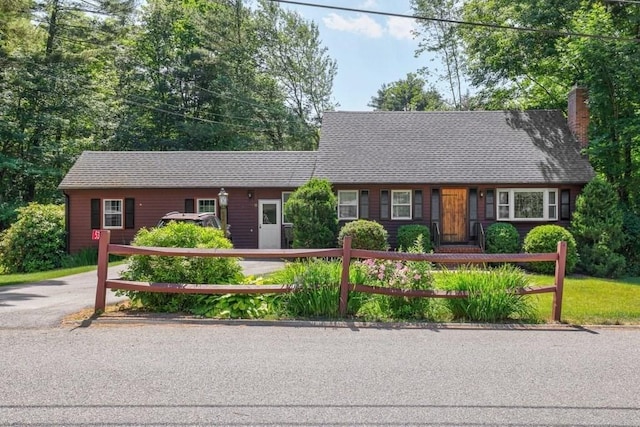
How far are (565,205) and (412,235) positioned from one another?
6.54 meters

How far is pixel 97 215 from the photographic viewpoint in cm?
1980

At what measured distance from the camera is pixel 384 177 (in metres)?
17.9

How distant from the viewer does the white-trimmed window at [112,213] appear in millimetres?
19797

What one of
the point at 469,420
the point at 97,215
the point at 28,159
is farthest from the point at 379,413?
the point at 28,159

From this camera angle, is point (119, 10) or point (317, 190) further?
point (119, 10)

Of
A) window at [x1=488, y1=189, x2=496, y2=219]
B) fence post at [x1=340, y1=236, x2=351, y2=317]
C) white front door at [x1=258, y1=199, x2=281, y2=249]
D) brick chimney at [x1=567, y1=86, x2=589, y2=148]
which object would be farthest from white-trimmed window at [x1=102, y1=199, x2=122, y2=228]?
brick chimney at [x1=567, y1=86, x2=589, y2=148]

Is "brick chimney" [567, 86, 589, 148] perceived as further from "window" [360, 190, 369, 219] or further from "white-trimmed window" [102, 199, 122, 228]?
"white-trimmed window" [102, 199, 122, 228]

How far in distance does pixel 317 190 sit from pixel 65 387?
1231 cm

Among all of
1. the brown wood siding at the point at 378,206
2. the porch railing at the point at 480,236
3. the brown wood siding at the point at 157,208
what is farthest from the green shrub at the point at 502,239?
the brown wood siding at the point at 157,208

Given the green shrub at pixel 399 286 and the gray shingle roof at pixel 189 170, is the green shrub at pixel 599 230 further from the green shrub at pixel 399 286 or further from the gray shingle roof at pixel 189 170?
the gray shingle roof at pixel 189 170

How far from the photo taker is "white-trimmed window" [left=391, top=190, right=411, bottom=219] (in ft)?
59.7

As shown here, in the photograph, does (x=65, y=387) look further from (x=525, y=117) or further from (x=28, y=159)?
(x=28, y=159)

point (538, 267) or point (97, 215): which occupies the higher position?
point (97, 215)

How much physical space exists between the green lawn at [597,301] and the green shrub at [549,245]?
0.73 m
